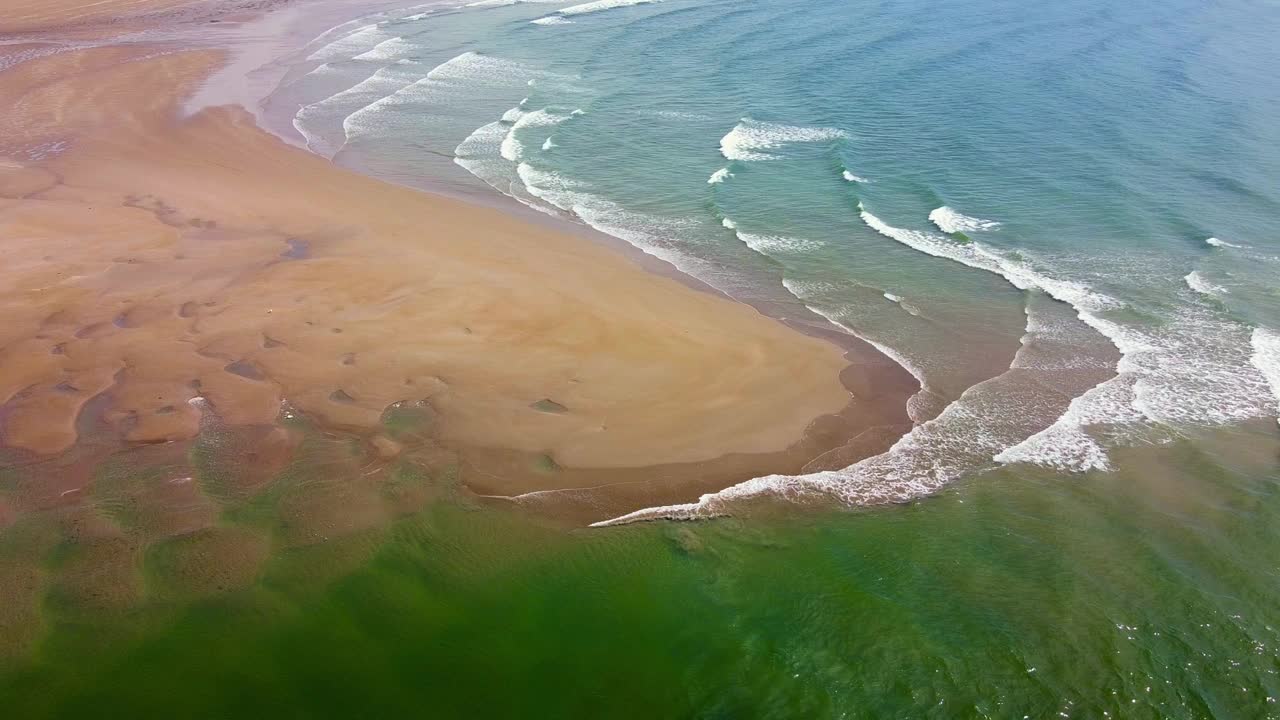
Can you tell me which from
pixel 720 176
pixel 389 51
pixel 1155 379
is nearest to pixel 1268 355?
pixel 1155 379

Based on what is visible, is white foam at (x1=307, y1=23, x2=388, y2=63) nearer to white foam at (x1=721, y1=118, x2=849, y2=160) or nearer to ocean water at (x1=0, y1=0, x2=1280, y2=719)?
ocean water at (x1=0, y1=0, x2=1280, y2=719)

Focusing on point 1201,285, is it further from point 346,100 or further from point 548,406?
point 346,100

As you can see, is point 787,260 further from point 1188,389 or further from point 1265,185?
point 1265,185

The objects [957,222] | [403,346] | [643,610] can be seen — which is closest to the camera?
[643,610]

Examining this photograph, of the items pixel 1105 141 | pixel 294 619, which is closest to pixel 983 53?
pixel 1105 141

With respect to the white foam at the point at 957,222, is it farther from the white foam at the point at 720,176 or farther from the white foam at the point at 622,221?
the white foam at the point at 622,221
